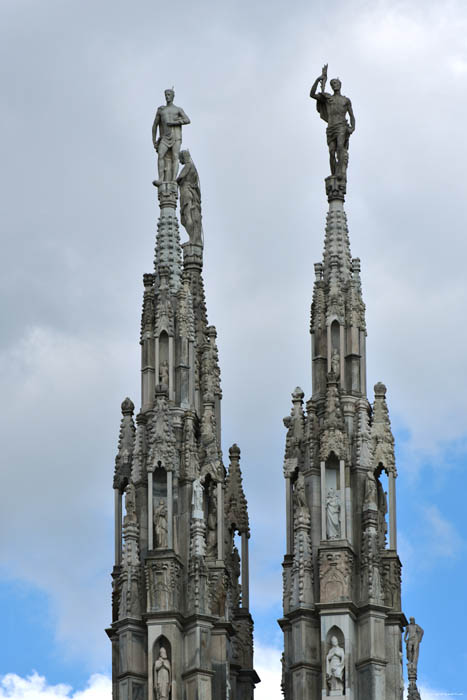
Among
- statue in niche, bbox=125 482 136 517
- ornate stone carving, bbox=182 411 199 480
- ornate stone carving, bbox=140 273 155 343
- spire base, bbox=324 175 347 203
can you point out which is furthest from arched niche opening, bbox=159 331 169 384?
spire base, bbox=324 175 347 203

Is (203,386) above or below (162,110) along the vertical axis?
below

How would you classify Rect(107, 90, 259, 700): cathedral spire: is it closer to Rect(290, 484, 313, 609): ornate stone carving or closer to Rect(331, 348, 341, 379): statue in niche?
Rect(290, 484, 313, 609): ornate stone carving

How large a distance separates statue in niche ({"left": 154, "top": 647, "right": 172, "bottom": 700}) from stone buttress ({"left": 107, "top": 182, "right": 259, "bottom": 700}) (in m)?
0.02

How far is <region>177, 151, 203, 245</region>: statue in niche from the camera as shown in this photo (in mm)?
70375

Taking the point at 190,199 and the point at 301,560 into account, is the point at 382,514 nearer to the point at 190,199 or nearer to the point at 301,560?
the point at 301,560

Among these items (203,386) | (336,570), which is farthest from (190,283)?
(336,570)

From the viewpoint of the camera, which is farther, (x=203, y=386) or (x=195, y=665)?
(x=203, y=386)

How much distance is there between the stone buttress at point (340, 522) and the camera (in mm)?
63281

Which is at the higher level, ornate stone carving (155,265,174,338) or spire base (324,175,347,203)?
spire base (324,175,347,203)

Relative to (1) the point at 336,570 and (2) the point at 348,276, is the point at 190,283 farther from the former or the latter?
(1) the point at 336,570

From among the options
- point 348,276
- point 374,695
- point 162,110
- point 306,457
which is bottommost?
point 374,695

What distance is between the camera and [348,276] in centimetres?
6725

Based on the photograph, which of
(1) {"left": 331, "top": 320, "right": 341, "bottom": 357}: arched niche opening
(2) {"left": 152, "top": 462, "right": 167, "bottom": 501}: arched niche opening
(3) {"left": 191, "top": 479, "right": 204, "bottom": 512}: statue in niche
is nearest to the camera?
(3) {"left": 191, "top": 479, "right": 204, "bottom": 512}: statue in niche

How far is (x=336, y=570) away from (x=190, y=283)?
8542 millimetres
